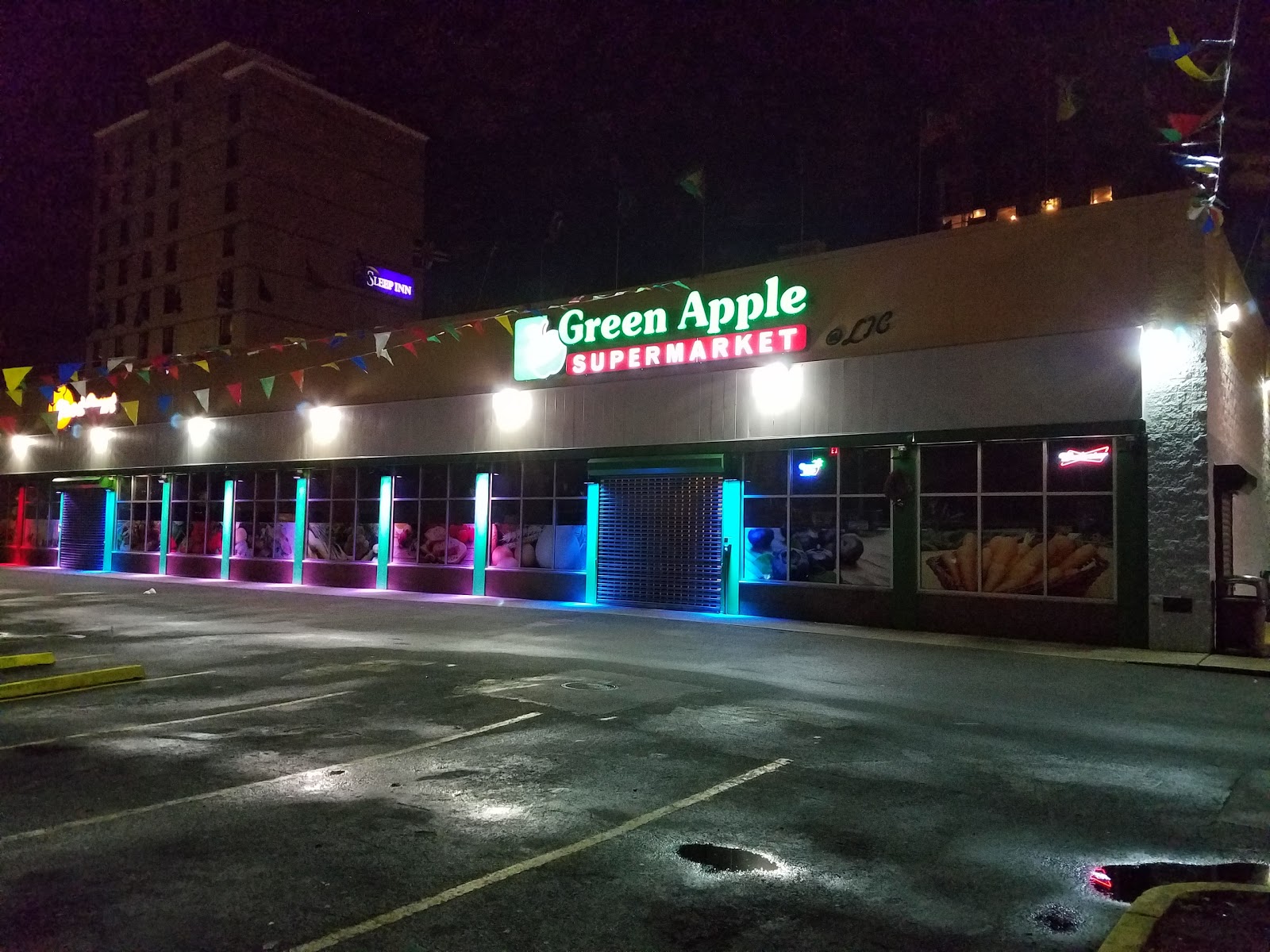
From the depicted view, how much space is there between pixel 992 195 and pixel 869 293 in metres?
26.1

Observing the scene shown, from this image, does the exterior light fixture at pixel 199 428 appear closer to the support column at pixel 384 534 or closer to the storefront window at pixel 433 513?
the support column at pixel 384 534

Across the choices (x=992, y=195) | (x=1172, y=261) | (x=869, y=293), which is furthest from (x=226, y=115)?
(x=1172, y=261)

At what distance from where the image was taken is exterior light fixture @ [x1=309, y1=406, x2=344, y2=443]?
27578 millimetres

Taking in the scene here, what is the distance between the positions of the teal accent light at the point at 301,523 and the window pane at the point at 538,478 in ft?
28.2

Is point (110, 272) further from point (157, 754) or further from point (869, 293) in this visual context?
point (157, 754)

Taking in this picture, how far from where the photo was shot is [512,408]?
938 inches

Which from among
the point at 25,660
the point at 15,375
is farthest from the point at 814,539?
the point at 15,375

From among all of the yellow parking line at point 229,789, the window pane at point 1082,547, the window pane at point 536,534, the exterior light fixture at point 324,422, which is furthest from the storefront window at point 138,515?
the window pane at point 1082,547

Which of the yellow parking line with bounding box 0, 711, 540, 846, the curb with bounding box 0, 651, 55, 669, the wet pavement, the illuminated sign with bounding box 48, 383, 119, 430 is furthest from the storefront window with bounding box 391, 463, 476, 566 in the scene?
the yellow parking line with bounding box 0, 711, 540, 846

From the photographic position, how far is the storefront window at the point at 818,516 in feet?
60.5

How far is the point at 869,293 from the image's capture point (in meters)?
18.8

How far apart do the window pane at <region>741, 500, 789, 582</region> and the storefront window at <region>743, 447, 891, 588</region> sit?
0.02 m

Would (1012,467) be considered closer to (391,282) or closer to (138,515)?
(138,515)

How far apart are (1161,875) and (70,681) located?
10.8 meters
